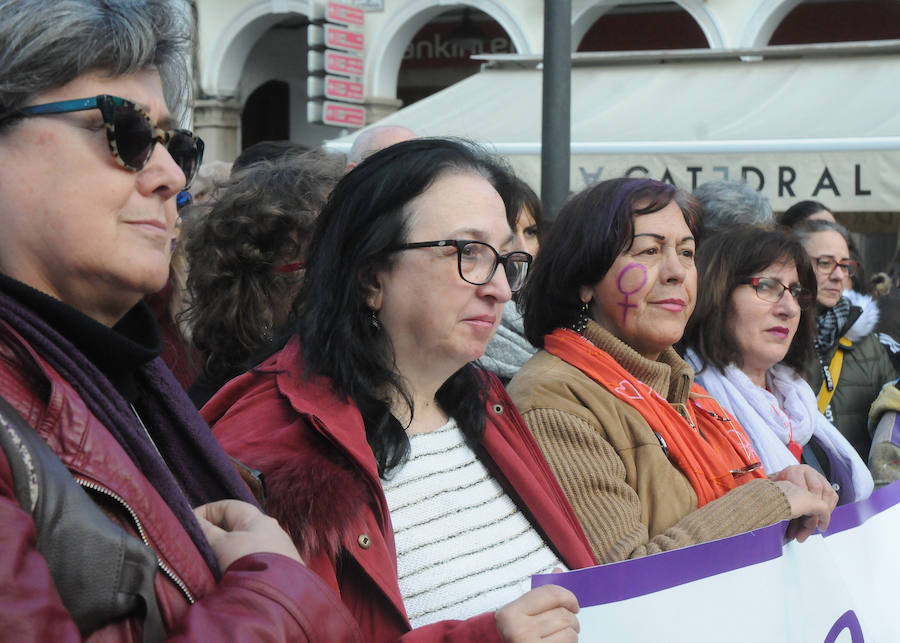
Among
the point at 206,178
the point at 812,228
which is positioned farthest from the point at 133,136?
the point at 812,228

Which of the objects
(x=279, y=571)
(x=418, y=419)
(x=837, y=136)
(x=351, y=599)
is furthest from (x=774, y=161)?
(x=279, y=571)

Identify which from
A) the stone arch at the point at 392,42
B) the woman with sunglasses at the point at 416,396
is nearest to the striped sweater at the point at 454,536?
the woman with sunglasses at the point at 416,396

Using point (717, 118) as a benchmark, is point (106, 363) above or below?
below

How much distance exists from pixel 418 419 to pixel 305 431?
1.11 ft

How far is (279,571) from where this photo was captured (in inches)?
53.7

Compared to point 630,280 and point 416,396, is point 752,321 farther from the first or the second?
point 416,396

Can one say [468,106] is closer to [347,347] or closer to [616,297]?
[616,297]

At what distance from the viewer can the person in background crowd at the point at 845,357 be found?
4828 millimetres

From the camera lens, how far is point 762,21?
13281 mm

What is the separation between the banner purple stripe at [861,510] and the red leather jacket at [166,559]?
1.53m

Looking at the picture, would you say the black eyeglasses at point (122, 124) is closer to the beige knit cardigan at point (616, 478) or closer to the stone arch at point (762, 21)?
the beige knit cardigan at point (616, 478)

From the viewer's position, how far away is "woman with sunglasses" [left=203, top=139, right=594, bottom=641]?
6.81 feet

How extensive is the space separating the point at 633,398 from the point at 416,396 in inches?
32.6

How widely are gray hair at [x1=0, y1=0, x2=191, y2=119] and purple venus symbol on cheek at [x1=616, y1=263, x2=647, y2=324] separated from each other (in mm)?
A: 1906
